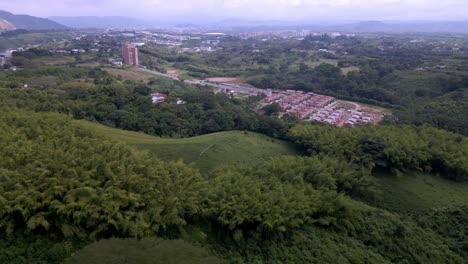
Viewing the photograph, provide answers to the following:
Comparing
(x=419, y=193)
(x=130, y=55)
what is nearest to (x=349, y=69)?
(x=130, y=55)

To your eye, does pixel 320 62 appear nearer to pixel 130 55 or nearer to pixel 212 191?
pixel 130 55

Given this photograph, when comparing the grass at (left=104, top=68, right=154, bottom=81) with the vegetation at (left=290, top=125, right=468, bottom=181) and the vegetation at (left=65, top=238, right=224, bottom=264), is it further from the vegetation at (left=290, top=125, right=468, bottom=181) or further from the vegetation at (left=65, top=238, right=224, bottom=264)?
the vegetation at (left=65, top=238, right=224, bottom=264)

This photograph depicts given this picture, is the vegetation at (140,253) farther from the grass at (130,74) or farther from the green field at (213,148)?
the grass at (130,74)

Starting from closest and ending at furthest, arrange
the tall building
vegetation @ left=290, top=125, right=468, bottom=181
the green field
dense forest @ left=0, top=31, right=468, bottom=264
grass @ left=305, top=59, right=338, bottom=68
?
dense forest @ left=0, top=31, right=468, bottom=264 → the green field → vegetation @ left=290, top=125, right=468, bottom=181 → the tall building → grass @ left=305, top=59, right=338, bottom=68

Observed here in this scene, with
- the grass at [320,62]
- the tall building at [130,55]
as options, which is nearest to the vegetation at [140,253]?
the tall building at [130,55]

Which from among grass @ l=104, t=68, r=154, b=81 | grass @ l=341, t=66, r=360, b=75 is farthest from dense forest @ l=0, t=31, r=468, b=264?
grass @ l=341, t=66, r=360, b=75
